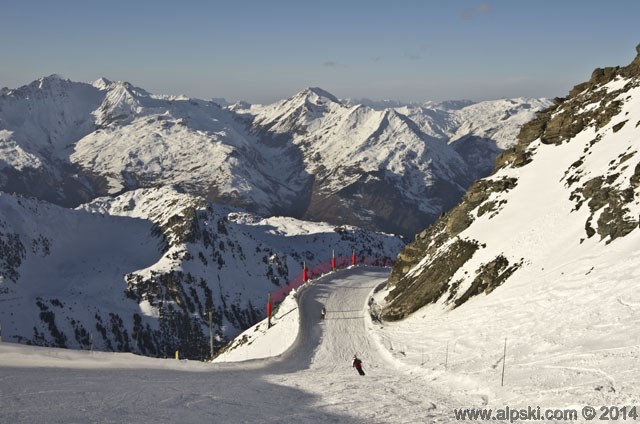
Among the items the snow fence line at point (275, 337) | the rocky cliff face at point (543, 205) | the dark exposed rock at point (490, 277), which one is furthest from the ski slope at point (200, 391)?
the rocky cliff face at point (543, 205)

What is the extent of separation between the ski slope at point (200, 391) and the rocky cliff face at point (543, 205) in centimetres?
1331

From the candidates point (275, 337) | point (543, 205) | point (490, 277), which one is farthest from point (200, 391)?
point (543, 205)

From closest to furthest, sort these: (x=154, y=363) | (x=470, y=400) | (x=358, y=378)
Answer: (x=470, y=400) < (x=358, y=378) < (x=154, y=363)

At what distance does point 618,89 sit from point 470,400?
52.3 meters

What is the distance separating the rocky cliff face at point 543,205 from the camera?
4122cm

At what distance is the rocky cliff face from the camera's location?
41.2 m

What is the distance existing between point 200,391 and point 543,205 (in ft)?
120

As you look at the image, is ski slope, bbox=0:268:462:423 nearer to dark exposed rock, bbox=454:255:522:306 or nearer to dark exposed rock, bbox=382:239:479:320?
dark exposed rock, bbox=454:255:522:306

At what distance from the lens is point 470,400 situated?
22.7m

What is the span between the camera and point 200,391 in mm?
24219

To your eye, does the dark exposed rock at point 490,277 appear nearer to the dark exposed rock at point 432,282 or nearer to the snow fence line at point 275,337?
the dark exposed rock at point 432,282

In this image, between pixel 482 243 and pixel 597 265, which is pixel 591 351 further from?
pixel 482 243

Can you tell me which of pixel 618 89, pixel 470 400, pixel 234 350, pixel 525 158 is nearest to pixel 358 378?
pixel 470 400

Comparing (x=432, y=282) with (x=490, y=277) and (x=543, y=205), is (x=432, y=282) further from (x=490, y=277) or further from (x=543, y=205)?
(x=543, y=205)
